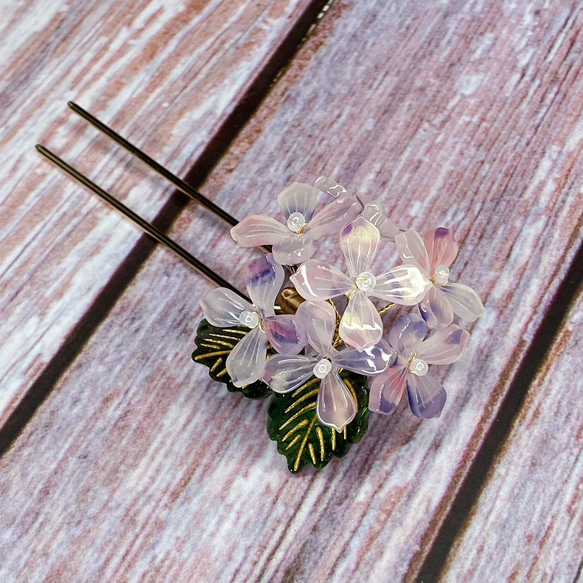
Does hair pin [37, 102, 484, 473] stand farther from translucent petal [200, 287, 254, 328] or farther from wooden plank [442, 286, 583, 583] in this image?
wooden plank [442, 286, 583, 583]

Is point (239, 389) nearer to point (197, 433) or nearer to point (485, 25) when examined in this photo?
point (197, 433)

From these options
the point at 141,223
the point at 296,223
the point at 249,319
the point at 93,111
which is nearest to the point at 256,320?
Result: the point at 249,319

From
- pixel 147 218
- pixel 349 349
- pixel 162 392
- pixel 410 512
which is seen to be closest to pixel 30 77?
pixel 147 218

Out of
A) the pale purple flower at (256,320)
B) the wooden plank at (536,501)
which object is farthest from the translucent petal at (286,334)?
the wooden plank at (536,501)

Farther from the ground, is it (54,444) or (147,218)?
(147,218)

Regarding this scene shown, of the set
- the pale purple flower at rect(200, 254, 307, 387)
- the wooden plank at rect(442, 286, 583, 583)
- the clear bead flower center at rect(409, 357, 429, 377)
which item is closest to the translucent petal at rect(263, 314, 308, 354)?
the pale purple flower at rect(200, 254, 307, 387)

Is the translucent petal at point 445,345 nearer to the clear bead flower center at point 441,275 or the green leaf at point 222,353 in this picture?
the clear bead flower center at point 441,275
